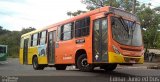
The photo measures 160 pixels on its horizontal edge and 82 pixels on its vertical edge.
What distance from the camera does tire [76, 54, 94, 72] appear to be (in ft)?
53.7

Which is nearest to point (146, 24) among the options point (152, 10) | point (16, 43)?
point (152, 10)

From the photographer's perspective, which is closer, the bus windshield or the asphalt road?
the asphalt road

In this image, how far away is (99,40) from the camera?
15227mm

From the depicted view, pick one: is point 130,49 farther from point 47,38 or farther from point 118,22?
point 47,38

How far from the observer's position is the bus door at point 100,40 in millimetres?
14777

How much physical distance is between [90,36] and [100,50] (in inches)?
42.2

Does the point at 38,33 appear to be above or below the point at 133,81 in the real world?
above

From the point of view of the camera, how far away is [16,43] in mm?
90938

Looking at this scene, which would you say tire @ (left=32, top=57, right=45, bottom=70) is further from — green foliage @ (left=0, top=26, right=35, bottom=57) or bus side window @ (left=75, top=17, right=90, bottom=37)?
green foliage @ (left=0, top=26, right=35, bottom=57)

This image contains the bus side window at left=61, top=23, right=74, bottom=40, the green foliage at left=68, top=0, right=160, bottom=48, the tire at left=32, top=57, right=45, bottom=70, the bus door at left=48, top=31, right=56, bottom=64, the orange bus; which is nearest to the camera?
the orange bus

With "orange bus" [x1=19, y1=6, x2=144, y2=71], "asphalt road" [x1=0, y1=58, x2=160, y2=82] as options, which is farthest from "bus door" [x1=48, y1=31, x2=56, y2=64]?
"asphalt road" [x1=0, y1=58, x2=160, y2=82]

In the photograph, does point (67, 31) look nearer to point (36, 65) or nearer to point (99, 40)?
point (99, 40)

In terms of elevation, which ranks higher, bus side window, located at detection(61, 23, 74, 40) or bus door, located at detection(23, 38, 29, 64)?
bus side window, located at detection(61, 23, 74, 40)

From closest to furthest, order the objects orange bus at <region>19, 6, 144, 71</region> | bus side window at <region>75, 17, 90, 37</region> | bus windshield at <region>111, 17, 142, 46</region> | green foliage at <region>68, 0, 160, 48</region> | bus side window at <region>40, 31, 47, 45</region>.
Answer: orange bus at <region>19, 6, 144, 71</region> < bus windshield at <region>111, 17, 142, 46</region> < bus side window at <region>75, 17, 90, 37</region> < bus side window at <region>40, 31, 47, 45</region> < green foliage at <region>68, 0, 160, 48</region>
